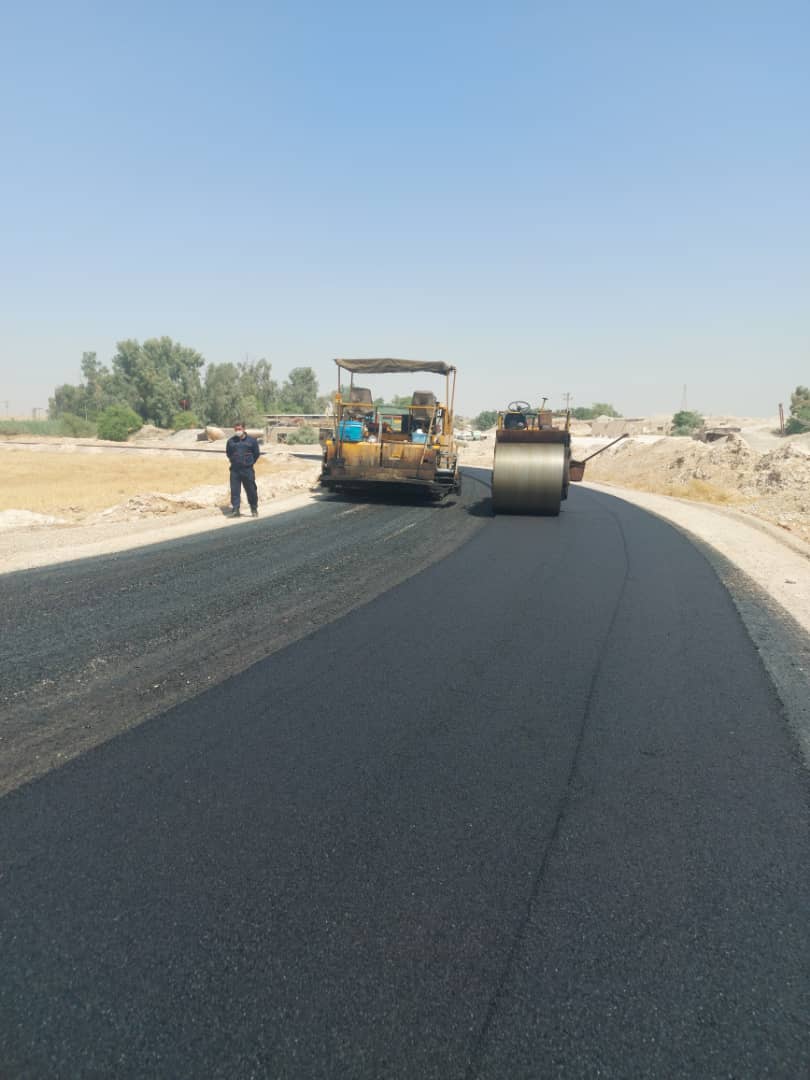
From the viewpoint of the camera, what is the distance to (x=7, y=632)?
5512 millimetres

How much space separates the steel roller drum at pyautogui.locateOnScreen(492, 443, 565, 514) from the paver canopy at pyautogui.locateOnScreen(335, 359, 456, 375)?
2988 millimetres

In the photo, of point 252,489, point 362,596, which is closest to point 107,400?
point 252,489

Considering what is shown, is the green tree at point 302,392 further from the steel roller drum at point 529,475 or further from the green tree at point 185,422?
the steel roller drum at point 529,475

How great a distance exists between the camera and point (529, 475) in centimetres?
1288

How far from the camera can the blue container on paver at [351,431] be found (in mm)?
14680

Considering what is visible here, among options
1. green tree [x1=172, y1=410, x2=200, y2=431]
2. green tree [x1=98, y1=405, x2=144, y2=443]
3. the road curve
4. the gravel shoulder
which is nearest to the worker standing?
the road curve

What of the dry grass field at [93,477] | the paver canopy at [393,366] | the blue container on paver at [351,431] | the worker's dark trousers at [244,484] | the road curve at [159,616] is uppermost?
the paver canopy at [393,366]

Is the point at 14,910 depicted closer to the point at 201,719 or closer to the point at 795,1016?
the point at 201,719

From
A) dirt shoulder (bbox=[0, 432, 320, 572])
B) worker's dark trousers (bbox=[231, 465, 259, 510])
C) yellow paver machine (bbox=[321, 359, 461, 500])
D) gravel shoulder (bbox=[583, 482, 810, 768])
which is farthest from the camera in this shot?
yellow paver machine (bbox=[321, 359, 461, 500])

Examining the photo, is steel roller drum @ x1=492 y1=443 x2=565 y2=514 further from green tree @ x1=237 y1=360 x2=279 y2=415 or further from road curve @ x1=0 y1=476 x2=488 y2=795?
green tree @ x1=237 y1=360 x2=279 y2=415

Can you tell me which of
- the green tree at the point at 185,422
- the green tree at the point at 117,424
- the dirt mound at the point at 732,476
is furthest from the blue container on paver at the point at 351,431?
the green tree at the point at 185,422

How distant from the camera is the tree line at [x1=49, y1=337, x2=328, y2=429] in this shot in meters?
90.5

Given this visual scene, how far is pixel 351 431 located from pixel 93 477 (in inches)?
740

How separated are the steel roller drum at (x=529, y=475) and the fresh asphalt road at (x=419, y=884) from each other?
837cm
